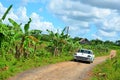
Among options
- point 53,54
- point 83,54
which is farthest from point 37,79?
point 53,54

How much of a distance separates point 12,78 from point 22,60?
9661 millimetres

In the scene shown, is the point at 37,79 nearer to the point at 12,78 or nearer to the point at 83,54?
the point at 12,78

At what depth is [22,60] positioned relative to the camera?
28.7 m

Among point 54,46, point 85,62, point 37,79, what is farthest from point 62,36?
point 37,79

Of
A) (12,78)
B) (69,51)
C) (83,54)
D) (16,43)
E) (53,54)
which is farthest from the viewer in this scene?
(69,51)

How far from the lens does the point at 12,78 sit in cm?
1908

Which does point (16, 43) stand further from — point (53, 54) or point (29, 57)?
point (53, 54)

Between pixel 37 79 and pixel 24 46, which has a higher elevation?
pixel 24 46

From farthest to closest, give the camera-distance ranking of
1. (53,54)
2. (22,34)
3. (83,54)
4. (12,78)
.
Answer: (53,54) → (83,54) → (22,34) → (12,78)

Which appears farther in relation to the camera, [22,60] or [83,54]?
[83,54]

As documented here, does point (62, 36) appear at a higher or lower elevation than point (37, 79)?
higher

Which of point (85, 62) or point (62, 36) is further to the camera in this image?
point (62, 36)

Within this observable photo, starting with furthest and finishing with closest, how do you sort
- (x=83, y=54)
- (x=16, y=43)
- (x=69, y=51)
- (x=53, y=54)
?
(x=69, y=51), (x=53, y=54), (x=83, y=54), (x=16, y=43)

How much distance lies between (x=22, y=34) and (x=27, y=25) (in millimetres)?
844
